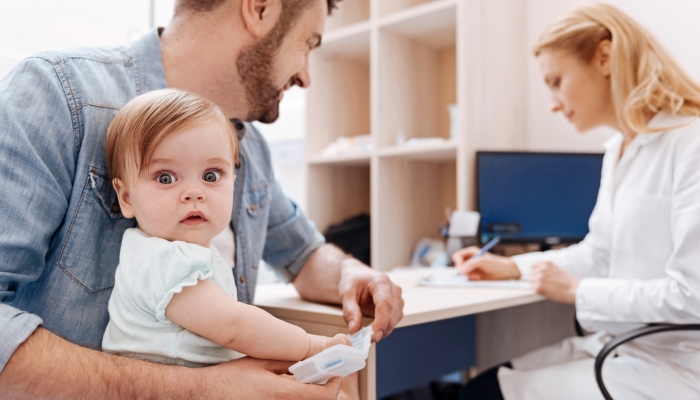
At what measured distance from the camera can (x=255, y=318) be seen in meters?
0.77

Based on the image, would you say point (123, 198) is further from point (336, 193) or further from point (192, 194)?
point (336, 193)

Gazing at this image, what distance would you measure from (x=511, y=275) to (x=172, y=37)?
118cm

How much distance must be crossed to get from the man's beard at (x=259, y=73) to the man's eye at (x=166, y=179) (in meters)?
0.43

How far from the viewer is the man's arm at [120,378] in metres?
0.69

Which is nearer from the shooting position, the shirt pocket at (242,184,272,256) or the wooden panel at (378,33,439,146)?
the shirt pocket at (242,184,272,256)

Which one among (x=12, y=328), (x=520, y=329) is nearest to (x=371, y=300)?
(x=12, y=328)

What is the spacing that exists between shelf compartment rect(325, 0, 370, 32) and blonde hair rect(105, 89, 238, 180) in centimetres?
202

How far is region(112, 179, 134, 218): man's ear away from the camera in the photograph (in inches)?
32.5

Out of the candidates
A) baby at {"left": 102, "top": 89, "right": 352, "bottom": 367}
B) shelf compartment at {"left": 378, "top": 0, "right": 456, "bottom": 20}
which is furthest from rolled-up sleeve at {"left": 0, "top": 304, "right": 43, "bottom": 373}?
shelf compartment at {"left": 378, "top": 0, "right": 456, "bottom": 20}

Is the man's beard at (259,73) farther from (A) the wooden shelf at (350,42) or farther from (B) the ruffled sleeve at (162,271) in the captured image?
(A) the wooden shelf at (350,42)

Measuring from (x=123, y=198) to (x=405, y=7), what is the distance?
1.97m

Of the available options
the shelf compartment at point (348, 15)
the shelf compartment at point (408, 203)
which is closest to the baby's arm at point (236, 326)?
the shelf compartment at point (408, 203)

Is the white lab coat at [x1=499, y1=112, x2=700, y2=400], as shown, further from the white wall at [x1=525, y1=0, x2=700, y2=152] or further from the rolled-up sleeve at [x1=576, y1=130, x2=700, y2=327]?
the white wall at [x1=525, y1=0, x2=700, y2=152]

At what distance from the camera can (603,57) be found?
5.00ft
